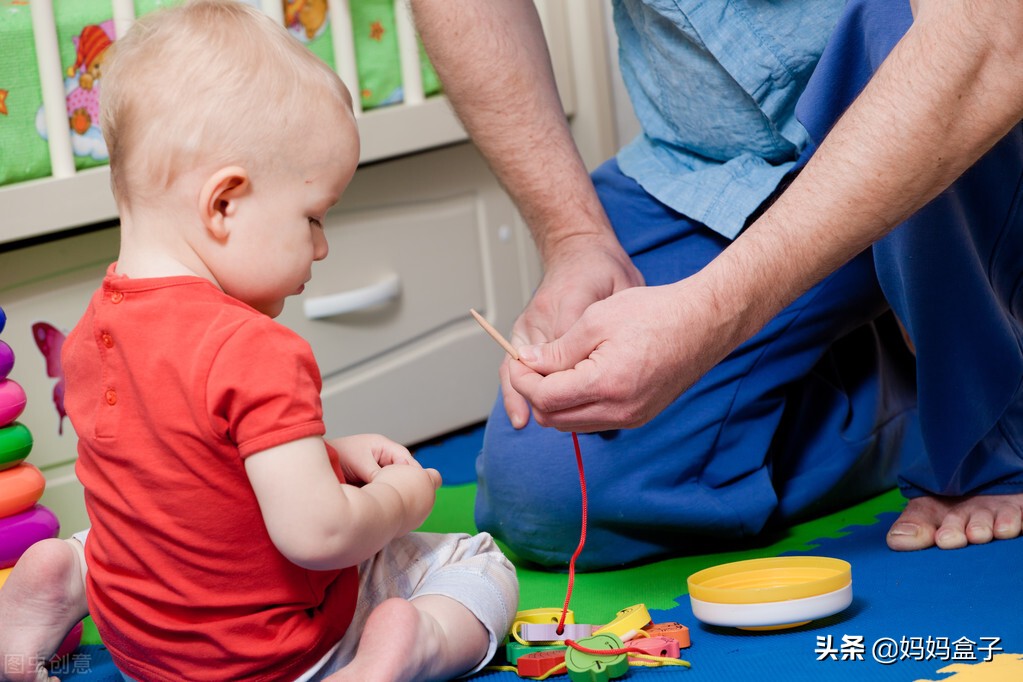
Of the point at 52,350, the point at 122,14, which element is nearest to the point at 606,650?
the point at 52,350

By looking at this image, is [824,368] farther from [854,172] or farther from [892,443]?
[854,172]

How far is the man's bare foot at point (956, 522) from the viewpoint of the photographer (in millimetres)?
1044

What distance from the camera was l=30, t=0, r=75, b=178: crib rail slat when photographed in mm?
1267

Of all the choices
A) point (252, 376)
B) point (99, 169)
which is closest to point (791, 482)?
point (252, 376)

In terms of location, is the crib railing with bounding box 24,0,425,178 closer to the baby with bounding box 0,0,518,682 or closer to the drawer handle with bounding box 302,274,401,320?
the drawer handle with bounding box 302,274,401,320

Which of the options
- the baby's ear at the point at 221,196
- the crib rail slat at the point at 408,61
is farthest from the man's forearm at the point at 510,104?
the baby's ear at the point at 221,196

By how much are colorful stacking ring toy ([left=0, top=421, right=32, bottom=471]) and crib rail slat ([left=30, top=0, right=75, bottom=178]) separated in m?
0.42

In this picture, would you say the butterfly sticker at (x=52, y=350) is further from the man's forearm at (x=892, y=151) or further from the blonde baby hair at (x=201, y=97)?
the man's forearm at (x=892, y=151)

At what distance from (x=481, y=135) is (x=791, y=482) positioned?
0.47 metres

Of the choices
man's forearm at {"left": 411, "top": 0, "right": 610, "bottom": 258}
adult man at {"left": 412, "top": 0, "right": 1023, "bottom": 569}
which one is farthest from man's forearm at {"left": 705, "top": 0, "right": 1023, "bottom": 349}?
man's forearm at {"left": 411, "top": 0, "right": 610, "bottom": 258}

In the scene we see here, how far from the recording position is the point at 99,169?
1339 millimetres

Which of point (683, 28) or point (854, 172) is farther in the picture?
point (683, 28)

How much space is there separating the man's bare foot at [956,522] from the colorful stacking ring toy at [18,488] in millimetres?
732

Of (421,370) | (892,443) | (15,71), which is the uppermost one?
(15,71)
